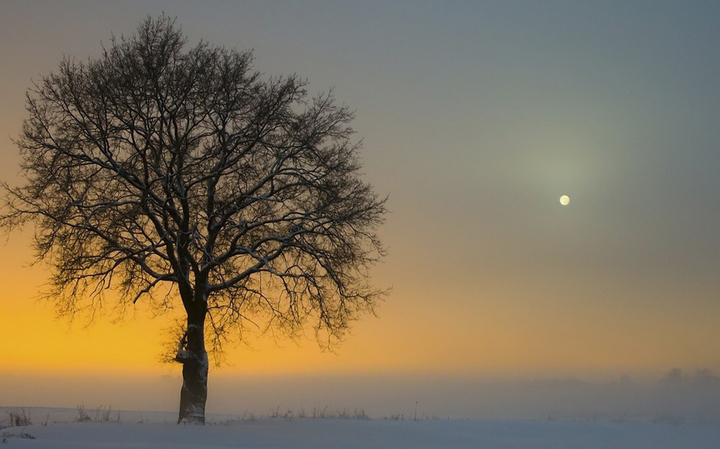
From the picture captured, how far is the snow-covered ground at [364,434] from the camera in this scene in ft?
54.0

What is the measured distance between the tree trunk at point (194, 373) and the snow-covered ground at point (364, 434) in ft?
3.37

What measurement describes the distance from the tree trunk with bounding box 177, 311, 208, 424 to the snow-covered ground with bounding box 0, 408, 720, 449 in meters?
1.03

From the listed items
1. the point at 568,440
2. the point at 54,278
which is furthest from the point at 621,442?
the point at 54,278

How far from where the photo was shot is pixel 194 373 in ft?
70.1

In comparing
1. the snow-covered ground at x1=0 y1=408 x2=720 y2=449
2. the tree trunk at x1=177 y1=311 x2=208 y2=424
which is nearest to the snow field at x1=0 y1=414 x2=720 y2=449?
the snow-covered ground at x1=0 y1=408 x2=720 y2=449

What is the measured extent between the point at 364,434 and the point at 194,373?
5.61 metres

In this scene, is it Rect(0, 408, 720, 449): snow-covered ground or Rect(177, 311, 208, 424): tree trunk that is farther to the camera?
Rect(177, 311, 208, 424): tree trunk

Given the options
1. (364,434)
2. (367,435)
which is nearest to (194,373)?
(364,434)

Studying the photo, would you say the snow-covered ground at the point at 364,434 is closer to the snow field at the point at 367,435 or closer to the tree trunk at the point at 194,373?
the snow field at the point at 367,435

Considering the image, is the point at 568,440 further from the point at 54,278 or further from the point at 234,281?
the point at 54,278

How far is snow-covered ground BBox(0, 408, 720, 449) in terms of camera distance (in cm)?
1647

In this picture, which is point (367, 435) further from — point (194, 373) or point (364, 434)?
point (194, 373)

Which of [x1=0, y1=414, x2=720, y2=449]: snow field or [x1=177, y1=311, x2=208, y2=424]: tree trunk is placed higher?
[x1=177, y1=311, x2=208, y2=424]: tree trunk

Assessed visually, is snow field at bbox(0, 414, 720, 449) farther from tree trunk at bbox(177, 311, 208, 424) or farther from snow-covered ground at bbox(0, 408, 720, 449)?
tree trunk at bbox(177, 311, 208, 424)
